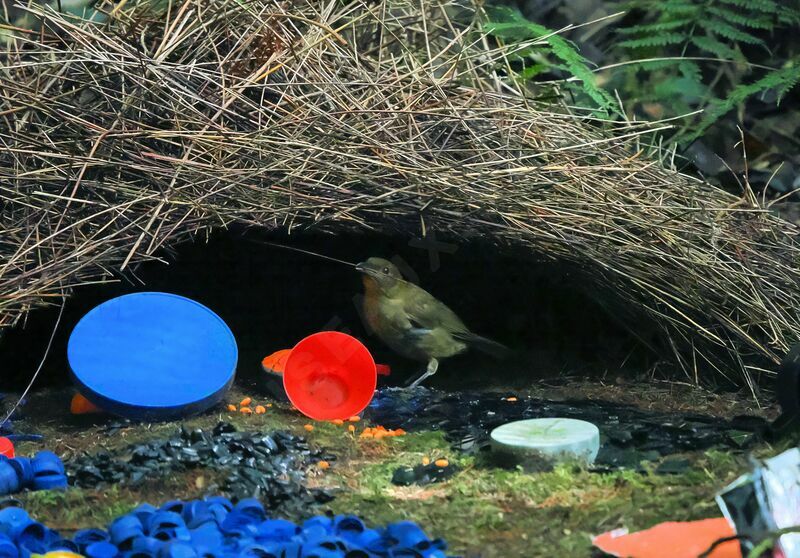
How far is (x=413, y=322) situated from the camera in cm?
489

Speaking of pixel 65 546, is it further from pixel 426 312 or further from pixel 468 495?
pixel 426 312

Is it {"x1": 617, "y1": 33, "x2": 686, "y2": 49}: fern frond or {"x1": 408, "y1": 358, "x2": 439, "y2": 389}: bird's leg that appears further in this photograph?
{"x1": 617, "y1": 33, "x2": 686, "y2": 49}: fern frond

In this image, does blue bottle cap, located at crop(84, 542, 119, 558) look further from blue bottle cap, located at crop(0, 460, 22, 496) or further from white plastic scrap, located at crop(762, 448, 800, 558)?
white plastic scrap, located at crop(762, 448, 800, 558)

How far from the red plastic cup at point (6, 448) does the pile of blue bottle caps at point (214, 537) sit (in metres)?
0.76

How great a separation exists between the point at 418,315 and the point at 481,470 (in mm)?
1668

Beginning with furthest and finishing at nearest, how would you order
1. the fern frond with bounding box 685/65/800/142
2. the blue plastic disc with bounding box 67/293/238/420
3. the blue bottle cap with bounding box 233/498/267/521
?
1. the fern frond with bounding box 685/65/800/142
2. the blue plastic disc with bounding box 67/293/238/420
3. the blue bottle cap with bounding box 233/498/267/521

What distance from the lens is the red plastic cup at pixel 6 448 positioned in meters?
3.46

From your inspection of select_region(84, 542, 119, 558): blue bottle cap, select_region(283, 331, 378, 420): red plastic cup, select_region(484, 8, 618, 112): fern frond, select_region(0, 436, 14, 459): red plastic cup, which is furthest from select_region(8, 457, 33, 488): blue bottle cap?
select_region(484, 8, 618, 112): fern frond

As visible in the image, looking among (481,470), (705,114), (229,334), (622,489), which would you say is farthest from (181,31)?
(705,114)

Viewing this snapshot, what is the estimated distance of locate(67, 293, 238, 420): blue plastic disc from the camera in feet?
12.4

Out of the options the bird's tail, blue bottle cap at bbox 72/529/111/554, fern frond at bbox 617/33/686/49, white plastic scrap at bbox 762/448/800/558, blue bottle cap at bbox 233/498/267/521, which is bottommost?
the bird's tail

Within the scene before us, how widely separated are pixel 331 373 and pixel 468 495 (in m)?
1.37

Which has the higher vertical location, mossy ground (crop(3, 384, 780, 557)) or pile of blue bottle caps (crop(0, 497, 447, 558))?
pile of blue bottle caps (crop(0, 497, 447, 558))

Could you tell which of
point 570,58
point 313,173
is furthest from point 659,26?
point 313,173
